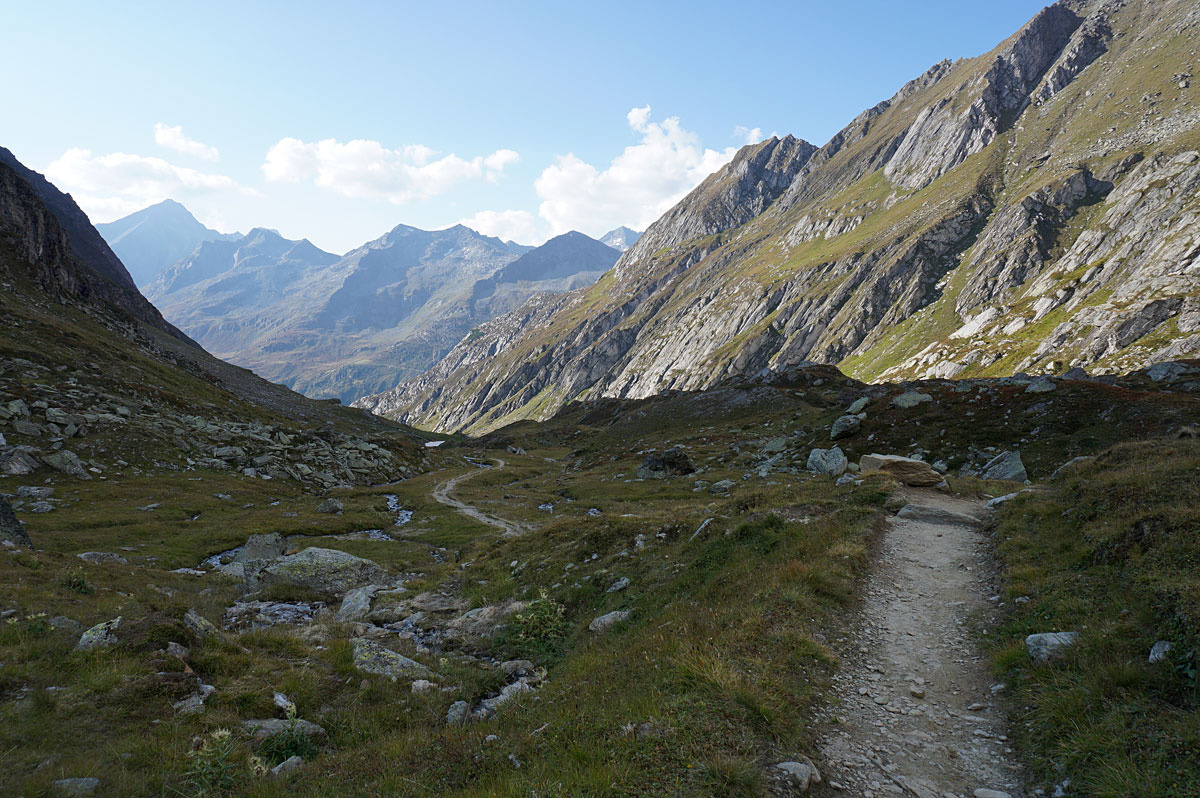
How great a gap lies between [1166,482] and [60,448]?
68.5 metres

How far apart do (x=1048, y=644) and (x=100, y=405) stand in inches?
2883

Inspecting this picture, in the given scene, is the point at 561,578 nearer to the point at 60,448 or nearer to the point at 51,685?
the point at 51,685

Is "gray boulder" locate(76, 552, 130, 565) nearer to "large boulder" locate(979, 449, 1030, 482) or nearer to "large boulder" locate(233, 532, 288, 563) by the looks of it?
"large boulder" locate(233, 532, 288, 563)

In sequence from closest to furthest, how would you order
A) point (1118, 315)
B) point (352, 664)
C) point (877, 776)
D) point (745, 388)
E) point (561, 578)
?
point (877, 776) → point (352, 664) → point (561, 578) → point (745, 388) → point (1118, 315)

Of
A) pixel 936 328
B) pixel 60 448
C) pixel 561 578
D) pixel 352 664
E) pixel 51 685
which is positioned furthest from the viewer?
pixel 936 328

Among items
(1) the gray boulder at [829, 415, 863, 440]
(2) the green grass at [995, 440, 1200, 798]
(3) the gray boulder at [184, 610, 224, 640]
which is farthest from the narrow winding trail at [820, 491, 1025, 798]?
(1) the gray boulder at [829, 415, 863, 440]

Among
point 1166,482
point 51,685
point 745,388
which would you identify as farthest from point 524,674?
point 745,388

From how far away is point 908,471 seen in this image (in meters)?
26.6

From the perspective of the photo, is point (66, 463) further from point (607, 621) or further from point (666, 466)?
point (666, 466)

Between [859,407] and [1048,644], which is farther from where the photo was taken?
[859,407]

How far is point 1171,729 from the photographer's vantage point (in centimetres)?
596

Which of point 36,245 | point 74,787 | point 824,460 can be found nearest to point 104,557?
point 74,787

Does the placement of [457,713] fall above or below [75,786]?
below

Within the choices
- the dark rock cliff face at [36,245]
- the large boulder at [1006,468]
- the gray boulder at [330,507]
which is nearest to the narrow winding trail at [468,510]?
the gray boulder at [330,507]
